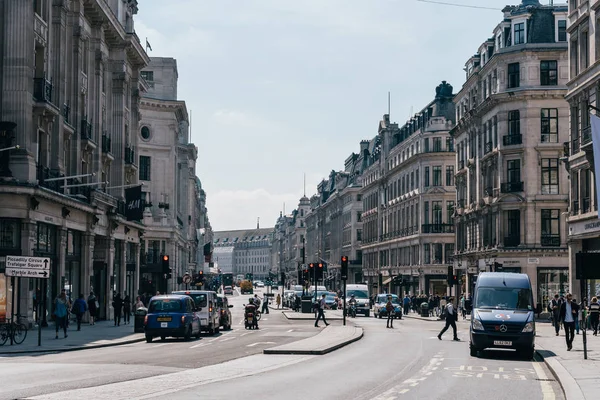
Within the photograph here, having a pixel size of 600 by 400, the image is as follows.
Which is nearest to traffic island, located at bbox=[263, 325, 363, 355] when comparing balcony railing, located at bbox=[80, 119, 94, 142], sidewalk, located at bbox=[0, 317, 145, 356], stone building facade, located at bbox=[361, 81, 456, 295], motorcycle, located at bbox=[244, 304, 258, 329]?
motorcycle, located at bbox=[244, 304, 258, 329]

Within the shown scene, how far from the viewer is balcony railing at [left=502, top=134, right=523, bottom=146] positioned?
68875 mm

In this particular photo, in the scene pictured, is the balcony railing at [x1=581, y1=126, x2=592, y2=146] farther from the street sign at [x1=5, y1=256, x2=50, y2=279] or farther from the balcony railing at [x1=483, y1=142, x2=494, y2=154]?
the street sign at [x1=5, y1=256, x2=50, y2=279]

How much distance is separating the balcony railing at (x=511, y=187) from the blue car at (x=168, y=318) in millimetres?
36620

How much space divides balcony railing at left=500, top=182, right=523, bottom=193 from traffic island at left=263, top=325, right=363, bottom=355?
90.7ft

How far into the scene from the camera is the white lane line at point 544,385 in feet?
60.6

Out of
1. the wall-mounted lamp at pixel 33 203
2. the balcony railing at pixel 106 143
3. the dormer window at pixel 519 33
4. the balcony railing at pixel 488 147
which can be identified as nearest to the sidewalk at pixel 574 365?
the wall-mounted lamp at pixel 33 203

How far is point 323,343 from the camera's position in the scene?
3397 cm

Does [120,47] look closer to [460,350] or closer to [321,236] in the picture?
[460,350]

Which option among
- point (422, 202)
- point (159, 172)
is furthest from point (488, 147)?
point (159, 172)

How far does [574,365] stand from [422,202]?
76.8 m

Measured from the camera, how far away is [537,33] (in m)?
68.8

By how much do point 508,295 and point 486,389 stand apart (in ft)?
38.3

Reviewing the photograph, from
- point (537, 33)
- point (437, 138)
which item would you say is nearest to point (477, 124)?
point (537, 33)

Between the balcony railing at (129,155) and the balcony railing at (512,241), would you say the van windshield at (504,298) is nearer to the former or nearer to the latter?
the balcony railing at (129,155)
